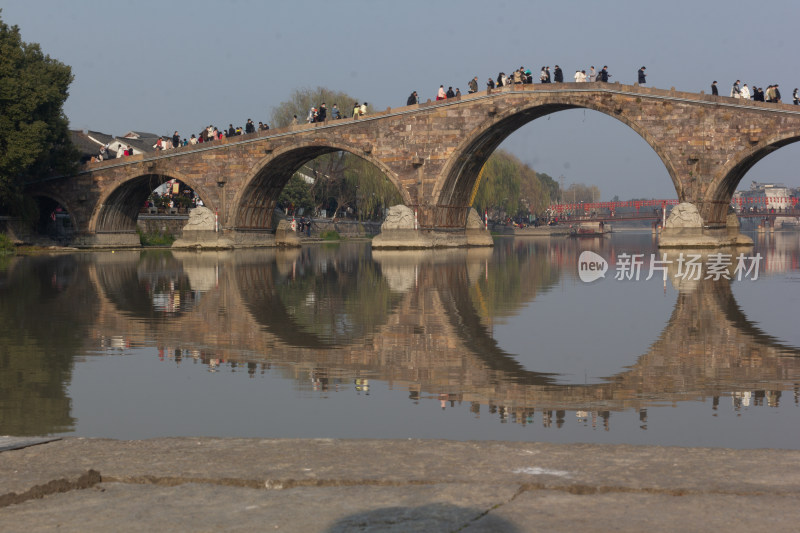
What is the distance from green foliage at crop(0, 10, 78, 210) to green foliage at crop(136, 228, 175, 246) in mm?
9399

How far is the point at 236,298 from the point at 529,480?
1188 centimetres

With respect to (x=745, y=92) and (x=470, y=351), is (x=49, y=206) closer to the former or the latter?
(x=745, y=92)

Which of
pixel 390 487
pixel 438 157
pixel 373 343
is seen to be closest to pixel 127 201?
pixel 438 157

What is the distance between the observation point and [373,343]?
365 inches

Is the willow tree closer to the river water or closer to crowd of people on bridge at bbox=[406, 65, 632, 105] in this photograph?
crowd of people on bridge at bbox=[406, 65, 632, 105]

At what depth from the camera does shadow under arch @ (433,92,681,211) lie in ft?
121

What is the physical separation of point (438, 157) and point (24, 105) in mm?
17101

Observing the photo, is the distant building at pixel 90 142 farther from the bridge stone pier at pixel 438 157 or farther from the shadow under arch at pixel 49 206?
the bridge stone pier at pixel 438 157

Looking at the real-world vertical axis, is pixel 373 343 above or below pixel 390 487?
below

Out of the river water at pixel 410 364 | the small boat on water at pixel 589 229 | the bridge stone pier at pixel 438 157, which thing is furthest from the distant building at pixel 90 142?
the small boat on water at pixel 589 229

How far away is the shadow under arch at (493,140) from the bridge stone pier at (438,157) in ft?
0.20

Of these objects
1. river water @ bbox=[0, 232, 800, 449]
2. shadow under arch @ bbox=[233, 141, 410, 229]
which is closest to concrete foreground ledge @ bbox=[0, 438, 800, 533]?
river water @ bbox=[0, 232, 800, 449]

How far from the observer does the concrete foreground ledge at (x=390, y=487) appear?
3.07m

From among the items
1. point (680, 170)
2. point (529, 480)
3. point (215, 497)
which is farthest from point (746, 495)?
point (680, 170)
